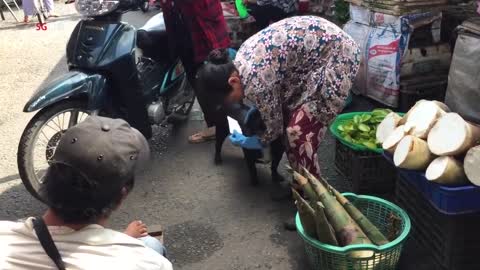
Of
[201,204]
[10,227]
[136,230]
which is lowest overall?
[201,204]

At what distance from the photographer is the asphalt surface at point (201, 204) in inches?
127

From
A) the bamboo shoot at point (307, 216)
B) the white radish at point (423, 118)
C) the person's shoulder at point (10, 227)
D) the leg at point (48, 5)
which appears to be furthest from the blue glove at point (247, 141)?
the leg at point (48, 5)

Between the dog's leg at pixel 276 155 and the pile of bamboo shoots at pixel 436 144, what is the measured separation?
80cm

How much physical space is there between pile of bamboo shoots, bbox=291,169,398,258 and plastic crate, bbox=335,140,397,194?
59 cm

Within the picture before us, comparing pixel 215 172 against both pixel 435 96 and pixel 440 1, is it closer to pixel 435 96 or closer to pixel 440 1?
pixel 435 96

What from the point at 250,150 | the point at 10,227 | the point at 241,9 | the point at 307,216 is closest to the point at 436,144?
the point at 307,216

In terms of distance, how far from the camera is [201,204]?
3.78m

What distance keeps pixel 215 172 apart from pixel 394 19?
200cm

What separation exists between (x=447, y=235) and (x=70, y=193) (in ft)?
6.31

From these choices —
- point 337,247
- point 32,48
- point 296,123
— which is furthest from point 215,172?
point 32,48

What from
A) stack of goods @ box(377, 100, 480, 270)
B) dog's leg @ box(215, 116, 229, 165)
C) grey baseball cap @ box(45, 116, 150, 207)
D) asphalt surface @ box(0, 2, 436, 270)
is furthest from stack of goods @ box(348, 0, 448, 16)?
grey baseball cap @ box(45, 116, 150, 207)

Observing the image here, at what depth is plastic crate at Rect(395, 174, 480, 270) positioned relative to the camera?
8.75 feet

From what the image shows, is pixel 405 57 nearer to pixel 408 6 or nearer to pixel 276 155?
pixel 408 6

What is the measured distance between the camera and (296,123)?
10.4ft
